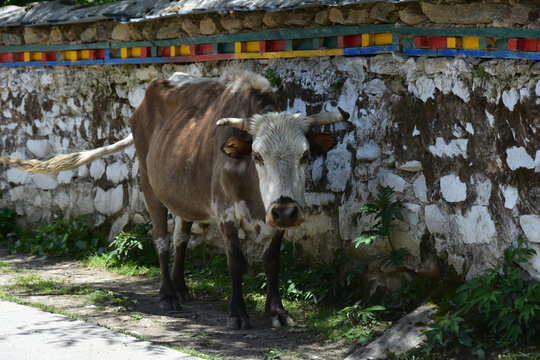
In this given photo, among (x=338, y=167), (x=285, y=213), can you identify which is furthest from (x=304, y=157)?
(x=338, y=167)

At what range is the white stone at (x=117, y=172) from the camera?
29.2 feet

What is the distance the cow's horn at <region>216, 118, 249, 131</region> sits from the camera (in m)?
6.08

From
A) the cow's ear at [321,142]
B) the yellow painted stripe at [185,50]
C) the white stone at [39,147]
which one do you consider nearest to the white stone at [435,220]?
the cow's ear at [321,142]

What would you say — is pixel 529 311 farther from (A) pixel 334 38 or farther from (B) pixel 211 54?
(B) pixel 211 54

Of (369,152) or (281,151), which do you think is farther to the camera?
(369,152)

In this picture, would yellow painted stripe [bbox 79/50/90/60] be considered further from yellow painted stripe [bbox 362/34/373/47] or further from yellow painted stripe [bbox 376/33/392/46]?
yellow painted stripe [bbox 376/33/392/46]

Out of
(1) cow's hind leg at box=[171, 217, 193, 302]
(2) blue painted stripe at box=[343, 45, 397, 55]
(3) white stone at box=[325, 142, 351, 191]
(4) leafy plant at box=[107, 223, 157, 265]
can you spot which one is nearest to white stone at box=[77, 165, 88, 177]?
(4) leafy plant at box=[107, 223, 157, 265]

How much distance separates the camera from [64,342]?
5488mm

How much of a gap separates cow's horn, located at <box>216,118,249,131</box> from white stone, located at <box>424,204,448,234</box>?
1457 mm

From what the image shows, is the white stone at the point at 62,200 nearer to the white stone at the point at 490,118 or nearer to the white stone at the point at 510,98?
the white stone at the point at 490,118

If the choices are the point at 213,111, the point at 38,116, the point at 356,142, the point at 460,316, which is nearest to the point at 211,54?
the point at 213,111

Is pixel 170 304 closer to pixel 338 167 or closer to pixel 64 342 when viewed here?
pixel 64 342

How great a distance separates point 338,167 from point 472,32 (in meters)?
1.67

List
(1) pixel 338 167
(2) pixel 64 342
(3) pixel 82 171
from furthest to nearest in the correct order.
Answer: (3) pixel 82 171, (1) pixel 338 167, (2) pixel 64 342
